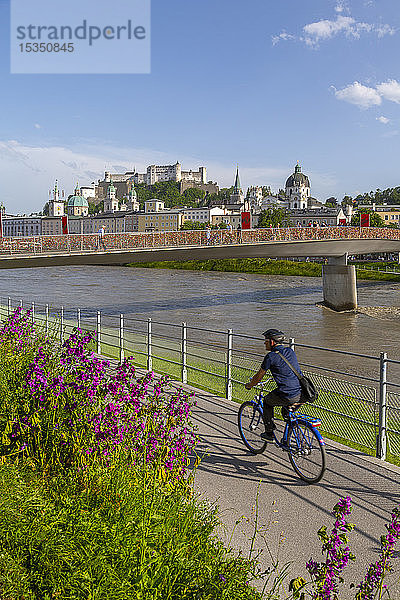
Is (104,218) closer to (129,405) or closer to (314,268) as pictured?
(314,268)

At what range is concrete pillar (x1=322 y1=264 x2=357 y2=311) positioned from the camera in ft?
120

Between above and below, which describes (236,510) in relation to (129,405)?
below

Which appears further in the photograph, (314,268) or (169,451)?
(314,268)

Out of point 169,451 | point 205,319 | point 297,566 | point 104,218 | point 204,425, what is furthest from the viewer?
point 104,218

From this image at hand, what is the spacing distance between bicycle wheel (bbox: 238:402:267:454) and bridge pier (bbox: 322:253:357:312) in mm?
30346

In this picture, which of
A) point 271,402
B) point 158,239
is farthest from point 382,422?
point 158,239

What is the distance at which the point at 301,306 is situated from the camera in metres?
37.0

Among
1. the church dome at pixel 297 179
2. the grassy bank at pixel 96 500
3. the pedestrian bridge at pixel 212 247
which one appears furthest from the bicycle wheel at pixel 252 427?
the church dome at pixel 297 179

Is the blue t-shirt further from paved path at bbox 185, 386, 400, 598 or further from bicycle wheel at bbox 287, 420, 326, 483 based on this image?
paved path at bbox 185, 386, 400, 598

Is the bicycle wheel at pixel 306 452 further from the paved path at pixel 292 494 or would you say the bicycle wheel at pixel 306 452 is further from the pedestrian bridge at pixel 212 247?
the pedestrian bridge at pixel 212 247

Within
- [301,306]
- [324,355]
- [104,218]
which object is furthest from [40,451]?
[104,218]

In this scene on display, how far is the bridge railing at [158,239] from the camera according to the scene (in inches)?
1080

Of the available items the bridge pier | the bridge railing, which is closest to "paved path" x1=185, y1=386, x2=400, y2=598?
the bridge railing

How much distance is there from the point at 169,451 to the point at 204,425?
2.83 m
